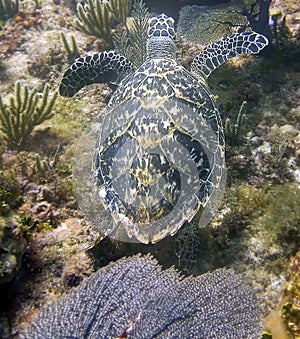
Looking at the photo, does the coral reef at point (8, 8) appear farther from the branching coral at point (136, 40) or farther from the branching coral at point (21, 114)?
the branching coral at point (21, 114)

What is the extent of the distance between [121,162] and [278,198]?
1.42 meters

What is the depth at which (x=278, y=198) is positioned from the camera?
112 inches

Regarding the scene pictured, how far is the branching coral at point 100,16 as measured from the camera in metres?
4.67

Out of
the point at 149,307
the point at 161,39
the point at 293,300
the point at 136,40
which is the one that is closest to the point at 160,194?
the point at 149,307

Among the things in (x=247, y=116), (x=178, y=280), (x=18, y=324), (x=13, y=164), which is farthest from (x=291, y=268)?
(x=13, y=164)

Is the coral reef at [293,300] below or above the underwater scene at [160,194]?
below

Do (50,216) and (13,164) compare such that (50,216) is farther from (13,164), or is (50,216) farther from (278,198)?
(278,198)

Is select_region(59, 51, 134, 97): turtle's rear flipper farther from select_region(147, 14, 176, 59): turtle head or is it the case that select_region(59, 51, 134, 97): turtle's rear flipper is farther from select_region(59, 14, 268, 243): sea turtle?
select_region(59, 14, 268, 243): sea turtle

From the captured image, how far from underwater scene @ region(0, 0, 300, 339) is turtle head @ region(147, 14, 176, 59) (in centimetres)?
2

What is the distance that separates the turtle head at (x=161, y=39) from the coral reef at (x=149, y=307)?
240 centimetres

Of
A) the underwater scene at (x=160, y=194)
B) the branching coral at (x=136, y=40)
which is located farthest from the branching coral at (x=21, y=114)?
the branching coral at (x=136, y=40)

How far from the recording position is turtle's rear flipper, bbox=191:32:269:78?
3512 mm

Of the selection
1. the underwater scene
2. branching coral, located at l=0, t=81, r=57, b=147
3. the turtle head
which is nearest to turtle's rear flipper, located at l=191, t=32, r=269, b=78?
the underwater scene

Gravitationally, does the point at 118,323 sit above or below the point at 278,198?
above
